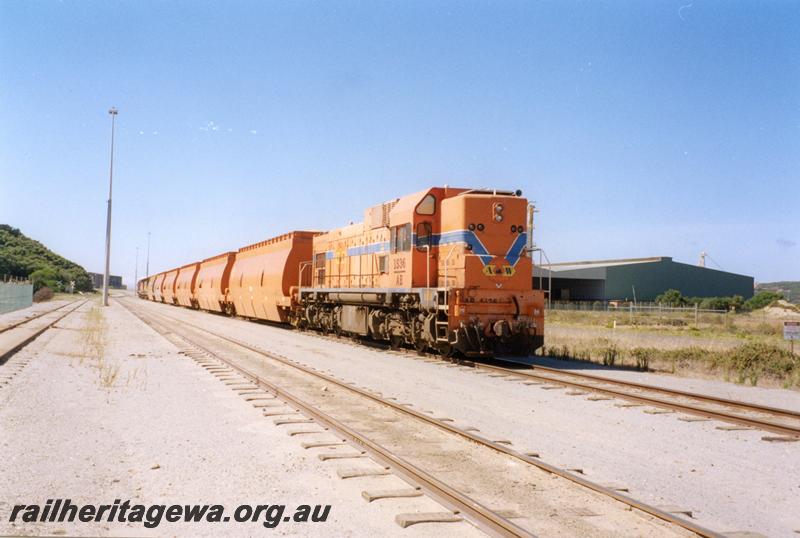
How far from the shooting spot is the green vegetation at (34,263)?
261 ft

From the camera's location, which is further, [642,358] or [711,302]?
[711,302]

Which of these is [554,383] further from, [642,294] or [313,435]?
[642,294]

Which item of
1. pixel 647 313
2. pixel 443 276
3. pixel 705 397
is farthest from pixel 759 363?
pixel 647 313

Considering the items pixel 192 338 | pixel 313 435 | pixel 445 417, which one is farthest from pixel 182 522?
pixel 192 338

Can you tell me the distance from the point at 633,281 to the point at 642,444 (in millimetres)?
62221

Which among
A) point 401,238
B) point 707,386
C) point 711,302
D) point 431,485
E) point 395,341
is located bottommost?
point 707,386

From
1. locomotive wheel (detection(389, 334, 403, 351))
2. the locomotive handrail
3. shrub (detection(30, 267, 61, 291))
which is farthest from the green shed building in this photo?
shrub (detection(30, 267, 61, 291))

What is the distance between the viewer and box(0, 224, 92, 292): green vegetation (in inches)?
3130

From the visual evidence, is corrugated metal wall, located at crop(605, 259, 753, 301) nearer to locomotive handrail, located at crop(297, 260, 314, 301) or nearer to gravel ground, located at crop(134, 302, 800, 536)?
locomotive handrail, located at crop(297, 260, 314, 301)

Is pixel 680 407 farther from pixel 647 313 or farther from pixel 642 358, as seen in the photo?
pixel 647 313

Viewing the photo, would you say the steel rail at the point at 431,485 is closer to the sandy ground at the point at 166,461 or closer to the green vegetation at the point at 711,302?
the sandy ground at the point at 166,461

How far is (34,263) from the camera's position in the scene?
91.7 metres

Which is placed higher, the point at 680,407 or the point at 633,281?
the point at 633,281

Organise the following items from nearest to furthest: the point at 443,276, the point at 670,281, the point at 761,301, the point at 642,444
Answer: the point at 642,444 < the point at 443,276 < the point at 761,301 < the point at 670,281
